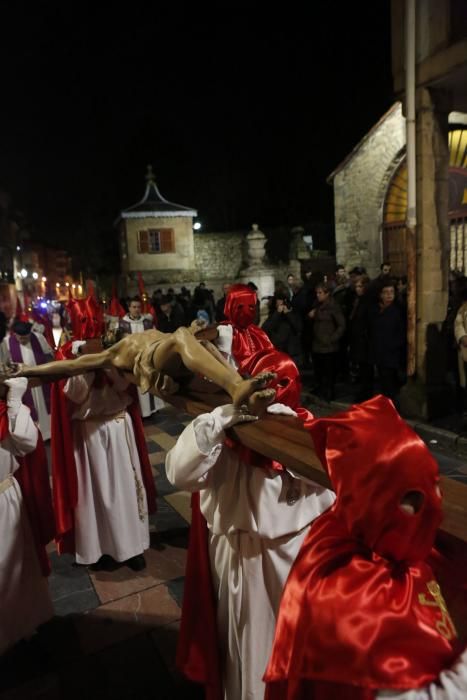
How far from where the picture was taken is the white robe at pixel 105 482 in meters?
4.28

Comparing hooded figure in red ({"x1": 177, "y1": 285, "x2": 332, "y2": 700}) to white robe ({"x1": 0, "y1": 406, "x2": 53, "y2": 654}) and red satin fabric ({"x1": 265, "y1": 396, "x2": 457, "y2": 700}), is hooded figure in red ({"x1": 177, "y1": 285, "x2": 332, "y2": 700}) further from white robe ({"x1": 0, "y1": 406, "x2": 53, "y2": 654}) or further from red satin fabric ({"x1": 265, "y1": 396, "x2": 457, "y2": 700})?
white robe ({"x1": 0, "y1": 406, "x2": 53, "y2": 654})

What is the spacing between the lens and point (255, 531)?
230 cm

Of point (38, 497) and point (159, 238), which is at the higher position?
point (159, 238)

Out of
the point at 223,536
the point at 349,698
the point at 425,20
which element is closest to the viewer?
the point at 349,698

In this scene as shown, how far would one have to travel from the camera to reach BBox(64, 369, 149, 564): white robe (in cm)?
428

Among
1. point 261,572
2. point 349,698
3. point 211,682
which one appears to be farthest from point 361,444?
point 211,682

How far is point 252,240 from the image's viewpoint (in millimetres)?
16594

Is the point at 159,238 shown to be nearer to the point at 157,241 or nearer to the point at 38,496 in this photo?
the point at 157,241

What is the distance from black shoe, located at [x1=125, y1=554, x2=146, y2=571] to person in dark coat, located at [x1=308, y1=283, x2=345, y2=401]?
4.97 metres

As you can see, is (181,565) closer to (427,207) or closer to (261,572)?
(261,572)

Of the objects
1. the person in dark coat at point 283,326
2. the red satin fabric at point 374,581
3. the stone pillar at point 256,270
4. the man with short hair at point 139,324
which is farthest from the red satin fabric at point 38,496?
the stone pillar at point 256,270

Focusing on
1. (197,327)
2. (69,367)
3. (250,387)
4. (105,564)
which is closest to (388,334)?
(105,564)

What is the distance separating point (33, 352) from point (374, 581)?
7818mm

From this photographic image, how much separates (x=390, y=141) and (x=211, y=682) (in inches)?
637
